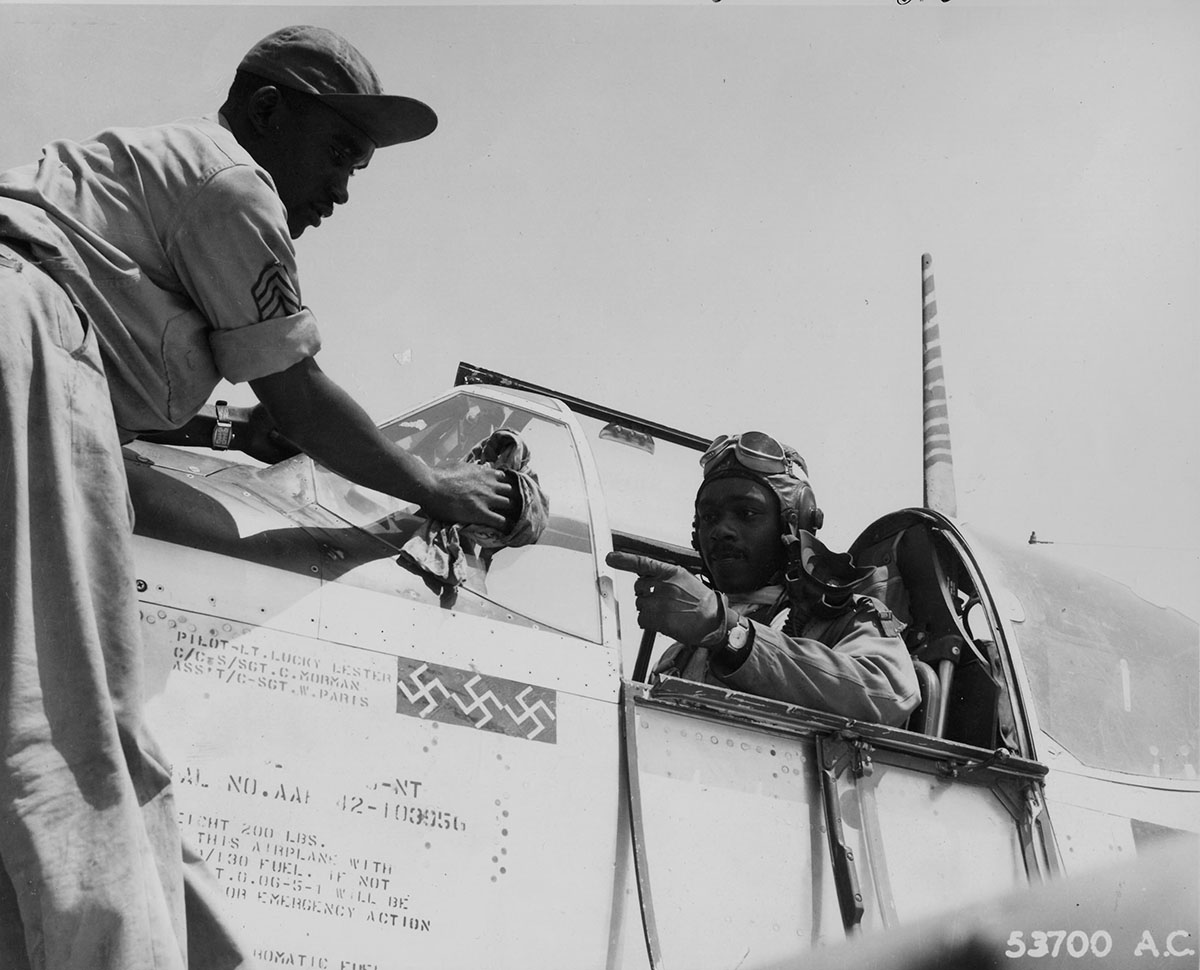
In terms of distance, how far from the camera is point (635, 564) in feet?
11.6

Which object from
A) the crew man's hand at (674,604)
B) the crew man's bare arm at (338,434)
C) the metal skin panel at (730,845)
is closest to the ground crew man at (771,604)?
the crew man's hand at (674,604)

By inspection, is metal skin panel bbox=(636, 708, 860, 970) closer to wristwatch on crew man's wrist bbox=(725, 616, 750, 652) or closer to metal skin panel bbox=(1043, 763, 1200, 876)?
wristwatch on crew man's wrist bbox=(725, 616, 750, 652)

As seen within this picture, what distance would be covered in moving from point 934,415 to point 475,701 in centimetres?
540

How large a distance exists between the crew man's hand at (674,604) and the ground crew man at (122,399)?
861mm

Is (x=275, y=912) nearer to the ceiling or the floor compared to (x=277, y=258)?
nearer to the floor

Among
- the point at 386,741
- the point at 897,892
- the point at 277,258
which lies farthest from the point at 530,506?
the point at 897,892

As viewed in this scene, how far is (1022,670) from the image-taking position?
14.3ft

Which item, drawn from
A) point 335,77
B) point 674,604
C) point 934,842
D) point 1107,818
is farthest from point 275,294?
point 1107,818

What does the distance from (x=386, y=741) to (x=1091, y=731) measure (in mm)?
2586

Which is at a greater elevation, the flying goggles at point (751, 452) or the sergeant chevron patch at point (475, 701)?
the flying goggles at point (751, 452)

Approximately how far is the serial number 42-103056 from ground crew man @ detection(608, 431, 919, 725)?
682 mm

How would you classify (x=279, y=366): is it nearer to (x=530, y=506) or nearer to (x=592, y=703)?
(x=530, y=506)

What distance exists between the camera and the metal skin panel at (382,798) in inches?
99.6

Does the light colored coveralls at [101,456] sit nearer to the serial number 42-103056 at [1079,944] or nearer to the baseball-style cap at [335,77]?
Result: the baseball-style cap at [335,77]
